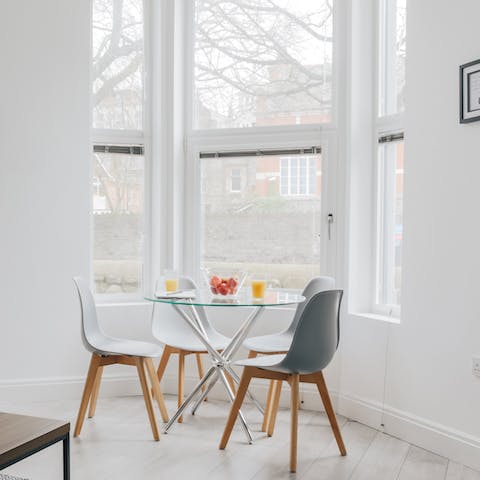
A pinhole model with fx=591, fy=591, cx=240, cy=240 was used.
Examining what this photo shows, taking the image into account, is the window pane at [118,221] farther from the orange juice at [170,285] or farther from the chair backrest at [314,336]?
the chair backrest at [314,336]

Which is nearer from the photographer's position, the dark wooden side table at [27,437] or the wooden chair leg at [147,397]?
the dark wooden side table at [27,437]

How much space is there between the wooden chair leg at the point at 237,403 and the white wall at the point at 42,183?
1.49m

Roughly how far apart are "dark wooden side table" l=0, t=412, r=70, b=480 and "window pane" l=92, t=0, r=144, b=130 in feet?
9.26

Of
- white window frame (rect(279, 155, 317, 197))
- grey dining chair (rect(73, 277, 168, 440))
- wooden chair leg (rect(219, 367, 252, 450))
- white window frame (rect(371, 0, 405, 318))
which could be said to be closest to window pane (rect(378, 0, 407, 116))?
white window frame (rect(371, 0, 405, 318))

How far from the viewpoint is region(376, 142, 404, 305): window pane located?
3.84m

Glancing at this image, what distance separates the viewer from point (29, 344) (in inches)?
163

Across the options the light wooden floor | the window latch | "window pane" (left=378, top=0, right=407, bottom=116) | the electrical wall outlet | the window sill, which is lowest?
the light wooden floor

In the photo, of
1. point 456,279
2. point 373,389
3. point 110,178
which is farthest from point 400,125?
point 110,178

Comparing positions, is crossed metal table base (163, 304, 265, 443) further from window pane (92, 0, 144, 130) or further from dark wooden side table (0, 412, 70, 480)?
window pane (92, 0, 144, 130)

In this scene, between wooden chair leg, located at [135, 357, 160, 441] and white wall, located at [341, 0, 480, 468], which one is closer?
white wall, located at [341, 0, 480, 468]

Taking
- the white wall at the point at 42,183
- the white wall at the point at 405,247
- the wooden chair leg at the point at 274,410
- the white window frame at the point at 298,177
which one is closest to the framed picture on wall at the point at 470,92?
the white wall at the point at 405,247

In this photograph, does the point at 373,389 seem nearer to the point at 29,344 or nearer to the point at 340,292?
the point at 340,292

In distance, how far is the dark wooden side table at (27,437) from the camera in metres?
1.77

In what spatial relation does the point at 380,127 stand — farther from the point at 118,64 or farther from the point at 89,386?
the point at 89,386
